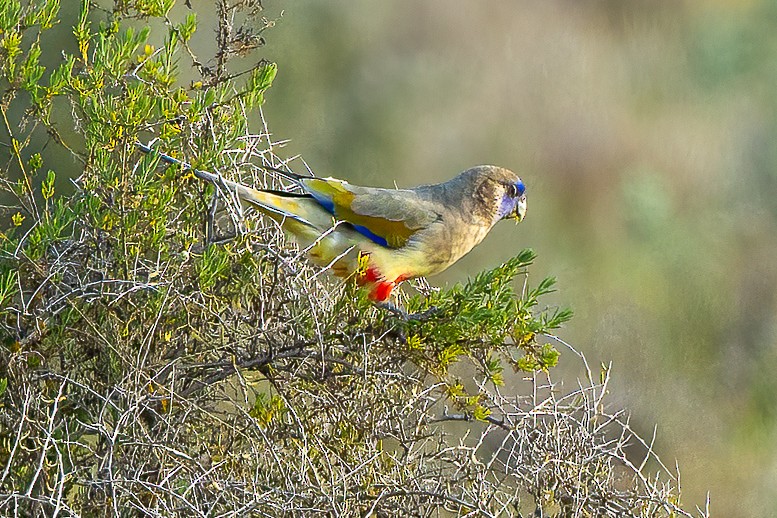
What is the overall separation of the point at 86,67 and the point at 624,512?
1523 millimetres

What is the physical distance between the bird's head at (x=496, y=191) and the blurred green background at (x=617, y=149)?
2468mm

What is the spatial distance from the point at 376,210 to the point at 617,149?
13.1 ft

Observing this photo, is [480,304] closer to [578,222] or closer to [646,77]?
[578,222]

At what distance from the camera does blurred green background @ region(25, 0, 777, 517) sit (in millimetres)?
6316

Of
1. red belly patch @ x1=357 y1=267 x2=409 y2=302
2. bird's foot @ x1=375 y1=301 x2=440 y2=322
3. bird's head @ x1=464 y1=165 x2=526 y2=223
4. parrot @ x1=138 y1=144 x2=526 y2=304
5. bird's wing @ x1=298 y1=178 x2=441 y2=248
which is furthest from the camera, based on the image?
bird's head @ x1=464 y1=165 x2=526 y2=223

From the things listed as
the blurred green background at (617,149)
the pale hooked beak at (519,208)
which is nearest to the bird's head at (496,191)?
the pale hooked beak at (519,208)

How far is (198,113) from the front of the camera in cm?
272

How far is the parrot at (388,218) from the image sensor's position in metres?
3.12

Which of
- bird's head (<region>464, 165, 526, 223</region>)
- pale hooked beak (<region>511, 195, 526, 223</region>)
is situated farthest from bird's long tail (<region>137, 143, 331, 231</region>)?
pale hooked beak (<region>511, 195, 526, 223</region>)

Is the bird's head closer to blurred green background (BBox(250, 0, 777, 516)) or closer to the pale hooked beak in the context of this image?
the pale hooked beak

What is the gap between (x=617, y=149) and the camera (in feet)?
23.3

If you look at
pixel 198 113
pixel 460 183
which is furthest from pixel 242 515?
pixel 460 183

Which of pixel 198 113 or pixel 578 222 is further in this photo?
pixel 578 222

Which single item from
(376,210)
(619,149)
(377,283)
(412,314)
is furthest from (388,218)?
(619,149)
